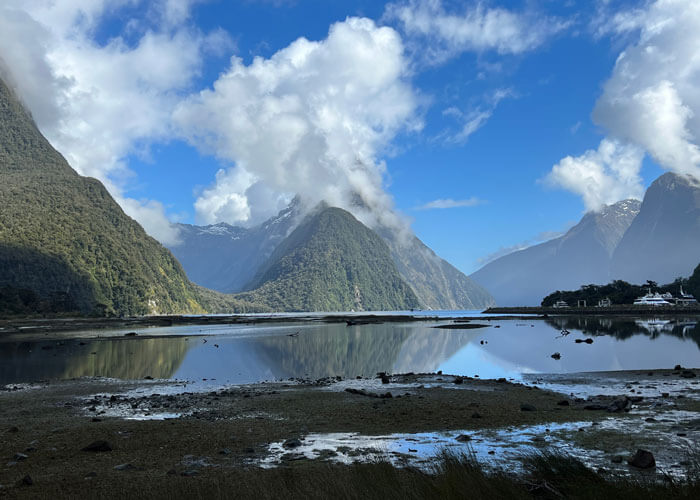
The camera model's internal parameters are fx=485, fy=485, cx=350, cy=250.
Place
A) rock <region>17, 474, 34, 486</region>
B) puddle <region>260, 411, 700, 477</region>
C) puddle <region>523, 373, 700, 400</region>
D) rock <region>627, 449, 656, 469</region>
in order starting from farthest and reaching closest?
puddle <region>523, 373, 700, 400</region> < puddle <region>260, 411, 700, 477</region> < rock <region>627, 449, 656, 469</region> < rock <region>17, 474, 34, 486</region>

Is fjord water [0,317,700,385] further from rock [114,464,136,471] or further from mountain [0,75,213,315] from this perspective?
mountain [0,75,213,315]

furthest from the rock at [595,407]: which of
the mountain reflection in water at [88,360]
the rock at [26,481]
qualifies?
the mountain reflection in water at [88,360]

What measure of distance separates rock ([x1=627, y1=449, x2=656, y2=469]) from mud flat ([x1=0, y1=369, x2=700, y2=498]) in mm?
220

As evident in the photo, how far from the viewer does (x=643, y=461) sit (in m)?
9.70

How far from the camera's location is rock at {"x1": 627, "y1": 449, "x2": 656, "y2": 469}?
963 centimetres

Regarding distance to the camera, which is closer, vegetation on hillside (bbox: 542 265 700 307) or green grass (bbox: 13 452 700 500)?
green grass (bbox: 13 452 700 500)

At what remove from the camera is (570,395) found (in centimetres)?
2053

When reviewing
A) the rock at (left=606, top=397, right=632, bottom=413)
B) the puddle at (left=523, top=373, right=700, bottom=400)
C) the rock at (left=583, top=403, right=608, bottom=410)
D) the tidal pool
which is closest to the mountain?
the tidal pool

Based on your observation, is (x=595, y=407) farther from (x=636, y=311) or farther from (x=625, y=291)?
(x=625, y=291)

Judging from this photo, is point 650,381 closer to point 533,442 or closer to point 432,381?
point 432,381

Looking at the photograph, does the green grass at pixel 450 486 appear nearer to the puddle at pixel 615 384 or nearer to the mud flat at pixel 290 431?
the mud flat at pixel 290 431

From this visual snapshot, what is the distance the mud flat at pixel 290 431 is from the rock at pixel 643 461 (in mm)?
220

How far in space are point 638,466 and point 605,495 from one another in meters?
4.72

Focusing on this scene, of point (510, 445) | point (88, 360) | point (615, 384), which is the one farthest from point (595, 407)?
point (88, 360)
